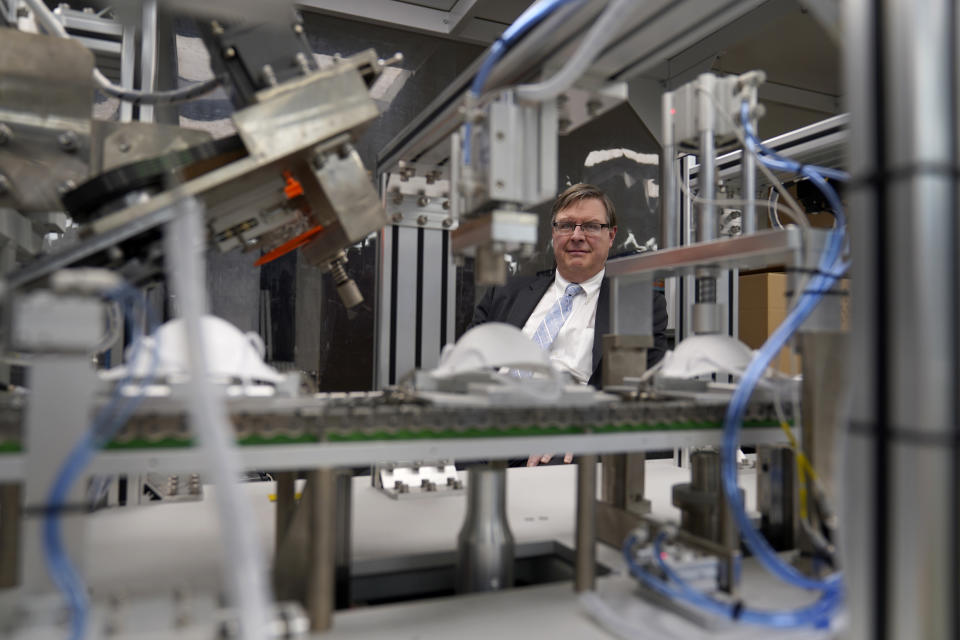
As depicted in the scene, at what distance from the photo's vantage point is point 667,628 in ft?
2.39

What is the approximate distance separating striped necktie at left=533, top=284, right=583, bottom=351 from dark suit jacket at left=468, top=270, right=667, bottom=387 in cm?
8

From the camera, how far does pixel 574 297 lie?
243cm

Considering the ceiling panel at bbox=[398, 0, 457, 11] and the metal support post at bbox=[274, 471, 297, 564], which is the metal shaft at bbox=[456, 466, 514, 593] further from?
the ceiling panel at bbox=[398, 0, 457, 11]

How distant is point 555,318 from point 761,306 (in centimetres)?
110

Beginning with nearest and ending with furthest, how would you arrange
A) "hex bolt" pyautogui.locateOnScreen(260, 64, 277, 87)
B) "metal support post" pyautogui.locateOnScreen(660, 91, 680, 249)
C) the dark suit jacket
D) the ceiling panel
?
1. "hex bolt" pyautogui.locateOnScreen(260, 64, 277, 87)
2. "metal support post" pyautogui.locateOnScreen(660, 91, 680, 249)
3. the dark suit jacket
4. the ceiling panel

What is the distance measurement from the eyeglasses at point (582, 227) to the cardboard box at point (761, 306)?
910 millimetres

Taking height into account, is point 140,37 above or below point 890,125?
above

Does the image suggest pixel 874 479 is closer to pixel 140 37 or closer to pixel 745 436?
pixel 745 436

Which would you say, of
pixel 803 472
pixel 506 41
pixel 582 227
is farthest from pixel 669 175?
pixel 582 227

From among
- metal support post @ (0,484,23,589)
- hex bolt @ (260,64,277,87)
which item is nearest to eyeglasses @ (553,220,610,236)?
hex bolt @ (260,64,277,87)

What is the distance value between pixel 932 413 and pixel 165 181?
93 centimetres

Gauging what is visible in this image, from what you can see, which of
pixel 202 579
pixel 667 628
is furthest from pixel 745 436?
pixel 202 579

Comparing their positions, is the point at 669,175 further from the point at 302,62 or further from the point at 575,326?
the point at 575,326

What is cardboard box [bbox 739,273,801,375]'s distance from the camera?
286 cm
